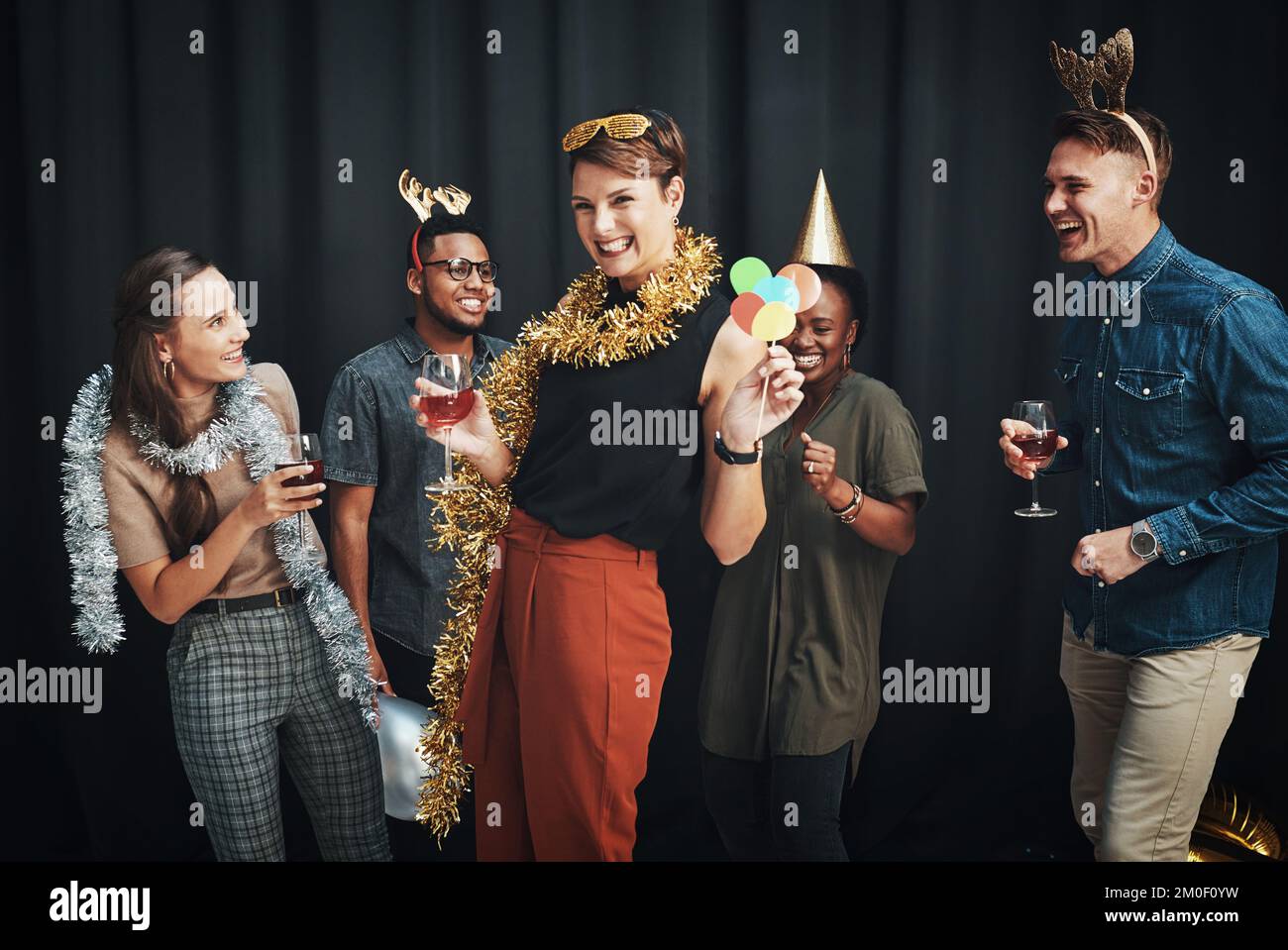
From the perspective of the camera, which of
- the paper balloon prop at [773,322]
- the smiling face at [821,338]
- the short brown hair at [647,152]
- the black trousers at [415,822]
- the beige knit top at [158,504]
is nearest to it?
the paper balloon prop at [773,322]

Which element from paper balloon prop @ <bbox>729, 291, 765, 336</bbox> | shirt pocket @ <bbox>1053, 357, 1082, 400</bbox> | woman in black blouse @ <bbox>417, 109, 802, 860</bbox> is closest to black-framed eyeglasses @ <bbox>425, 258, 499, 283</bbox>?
woman in black blouse @ <bbox>417, 109, 802, 860</bbox>

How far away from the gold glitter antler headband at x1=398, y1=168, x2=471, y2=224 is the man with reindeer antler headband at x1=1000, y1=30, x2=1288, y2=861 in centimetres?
147

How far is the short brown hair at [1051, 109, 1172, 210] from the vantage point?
2.38m

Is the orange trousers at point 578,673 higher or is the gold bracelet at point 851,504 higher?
the gold bracelet at point 851,504

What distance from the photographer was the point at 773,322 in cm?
234

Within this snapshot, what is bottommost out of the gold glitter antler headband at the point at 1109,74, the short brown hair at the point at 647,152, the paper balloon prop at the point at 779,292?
the paper balloon prop at the point at 779,292

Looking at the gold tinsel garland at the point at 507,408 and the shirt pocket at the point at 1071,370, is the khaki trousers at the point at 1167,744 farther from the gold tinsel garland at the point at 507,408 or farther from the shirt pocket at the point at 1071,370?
the gold tinsel garland at the point at 507,408

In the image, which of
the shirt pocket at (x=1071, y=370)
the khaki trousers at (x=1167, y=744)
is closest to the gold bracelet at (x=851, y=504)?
the shirt pocket at (x=1071, y=370)

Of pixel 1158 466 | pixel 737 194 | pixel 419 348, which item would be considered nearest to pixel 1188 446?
pixel 1158 466

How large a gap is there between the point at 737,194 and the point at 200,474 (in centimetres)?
158

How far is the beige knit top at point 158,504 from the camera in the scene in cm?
256

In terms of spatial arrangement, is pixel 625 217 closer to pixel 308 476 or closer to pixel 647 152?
pixel 647 152

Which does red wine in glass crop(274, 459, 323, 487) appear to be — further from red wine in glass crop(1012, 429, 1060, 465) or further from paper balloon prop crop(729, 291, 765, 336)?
red wine in glass crop(1012, 429, 1060, 465)
